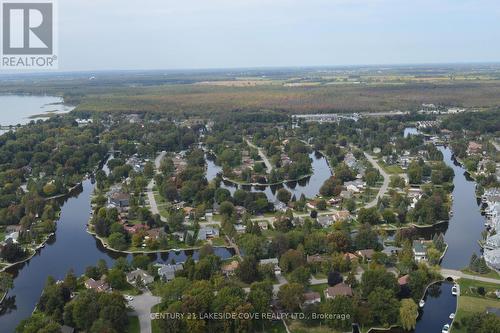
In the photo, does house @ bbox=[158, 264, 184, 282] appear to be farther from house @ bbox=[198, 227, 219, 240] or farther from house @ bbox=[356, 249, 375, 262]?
house @ bbox=[356, 249, 375, 262]

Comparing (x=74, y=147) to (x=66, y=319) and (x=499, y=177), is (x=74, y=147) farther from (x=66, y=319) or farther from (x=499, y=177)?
(x=499, y=177)

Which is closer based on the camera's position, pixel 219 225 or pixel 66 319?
pixel 66 319

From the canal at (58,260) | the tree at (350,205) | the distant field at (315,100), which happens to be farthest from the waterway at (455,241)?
the distant field at (315,100)

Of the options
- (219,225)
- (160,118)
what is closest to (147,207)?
(219,225)

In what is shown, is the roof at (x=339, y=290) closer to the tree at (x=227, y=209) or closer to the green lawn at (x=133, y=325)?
the green lawn at (x=133, y=325)

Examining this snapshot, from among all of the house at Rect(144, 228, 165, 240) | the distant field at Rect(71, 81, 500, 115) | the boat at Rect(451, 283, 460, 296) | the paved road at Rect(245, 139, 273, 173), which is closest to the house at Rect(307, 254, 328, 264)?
the boat at Rect(451, 283, 460, 296)
